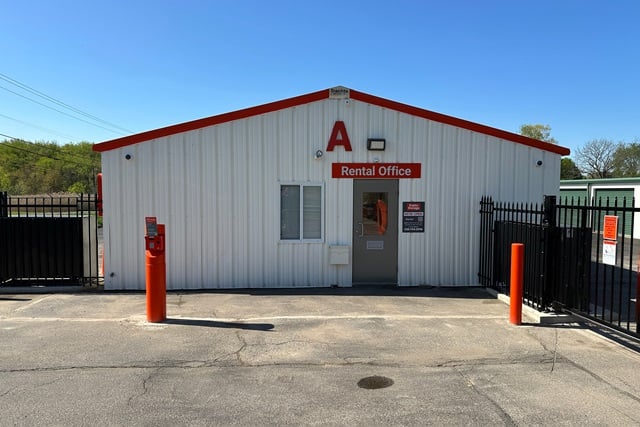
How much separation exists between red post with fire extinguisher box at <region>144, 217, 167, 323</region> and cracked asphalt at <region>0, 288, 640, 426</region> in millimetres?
238

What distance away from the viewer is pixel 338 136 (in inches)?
358

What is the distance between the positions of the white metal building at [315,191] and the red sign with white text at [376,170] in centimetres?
2

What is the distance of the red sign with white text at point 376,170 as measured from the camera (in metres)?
9.16

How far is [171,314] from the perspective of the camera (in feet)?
23.4

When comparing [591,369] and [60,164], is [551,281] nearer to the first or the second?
[591,369]

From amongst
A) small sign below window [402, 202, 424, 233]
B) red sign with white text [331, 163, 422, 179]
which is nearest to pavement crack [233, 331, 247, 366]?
red sign with white text [331, 163, 422, 179]

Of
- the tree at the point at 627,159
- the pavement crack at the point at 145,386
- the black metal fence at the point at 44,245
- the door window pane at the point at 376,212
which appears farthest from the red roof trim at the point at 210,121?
the tree at the point at 627,159

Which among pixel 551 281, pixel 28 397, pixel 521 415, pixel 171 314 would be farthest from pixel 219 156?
pixel 521 415

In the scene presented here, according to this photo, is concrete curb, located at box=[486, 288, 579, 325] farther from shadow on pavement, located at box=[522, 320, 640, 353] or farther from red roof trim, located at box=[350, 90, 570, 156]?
red roof trim, located at box=[350, 90, 570, 156]

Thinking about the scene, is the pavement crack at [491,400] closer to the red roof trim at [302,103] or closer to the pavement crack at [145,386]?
the pavement crack at [145,386]

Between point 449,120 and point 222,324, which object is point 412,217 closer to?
point 449,120

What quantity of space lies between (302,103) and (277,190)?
5.78ft

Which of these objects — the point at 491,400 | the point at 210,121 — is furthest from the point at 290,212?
the point at 491,400

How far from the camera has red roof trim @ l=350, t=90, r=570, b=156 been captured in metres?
9.09
